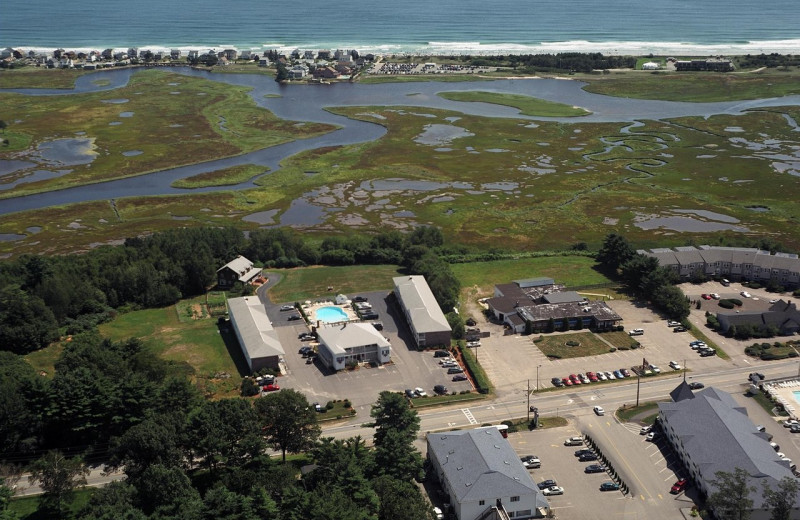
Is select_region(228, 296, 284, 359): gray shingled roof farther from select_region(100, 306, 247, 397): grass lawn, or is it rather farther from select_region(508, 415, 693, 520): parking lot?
select_region(508, 415, 693, 520): parking lot

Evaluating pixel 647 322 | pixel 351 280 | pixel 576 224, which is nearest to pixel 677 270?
pixel 647 322

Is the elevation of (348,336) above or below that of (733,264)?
below

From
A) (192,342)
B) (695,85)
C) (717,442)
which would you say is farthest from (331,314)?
(695,85)

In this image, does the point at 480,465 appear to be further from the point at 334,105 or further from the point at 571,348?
the point at 334,105

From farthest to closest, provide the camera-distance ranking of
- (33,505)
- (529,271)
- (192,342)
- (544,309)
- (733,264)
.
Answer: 1. (529,271)
2. (733,264)
3. (544,309)
4. (192,342)
5. (33,505)

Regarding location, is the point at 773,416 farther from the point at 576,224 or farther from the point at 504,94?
the point at 504,94

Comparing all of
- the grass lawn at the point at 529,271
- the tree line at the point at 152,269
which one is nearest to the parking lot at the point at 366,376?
the tree line at the point at 152,269

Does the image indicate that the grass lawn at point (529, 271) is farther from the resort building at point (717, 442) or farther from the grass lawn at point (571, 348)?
the resort building at point (717, 442)
